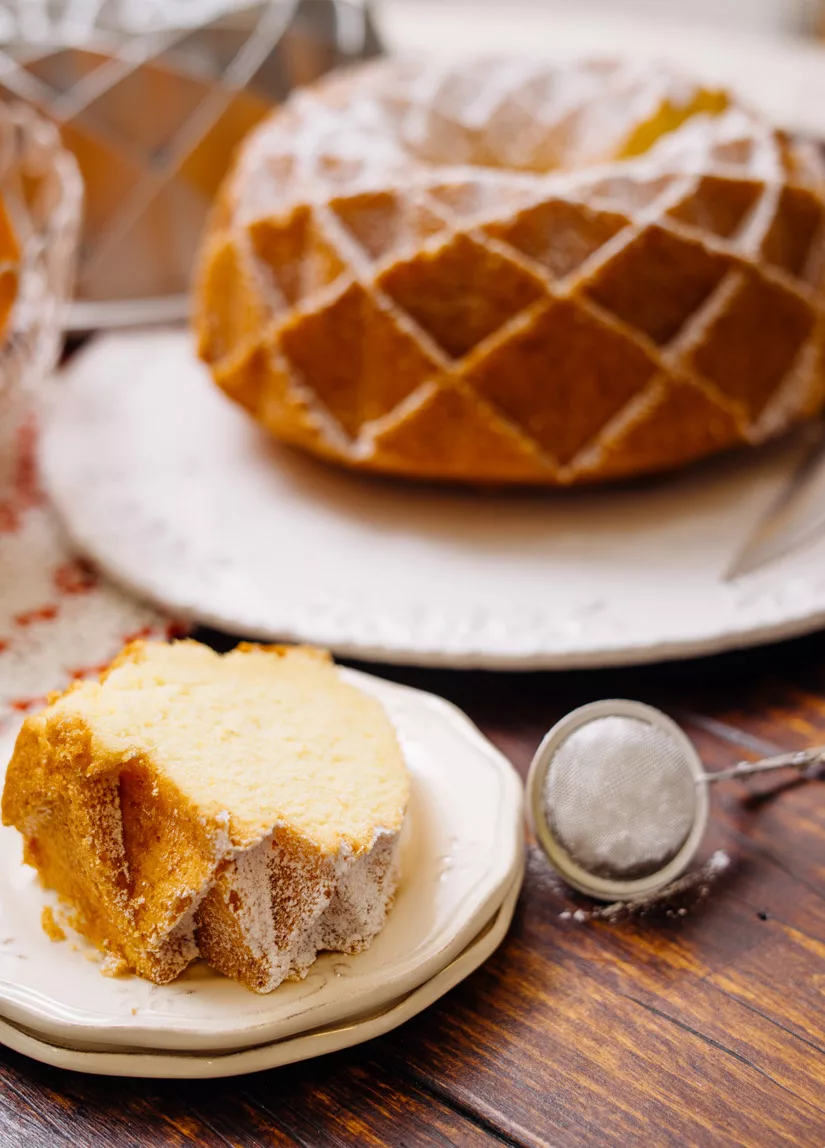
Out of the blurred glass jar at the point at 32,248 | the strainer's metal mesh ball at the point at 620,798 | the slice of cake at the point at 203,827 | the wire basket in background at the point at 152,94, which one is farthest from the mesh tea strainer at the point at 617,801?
the wire basket in background at the point at 152,94

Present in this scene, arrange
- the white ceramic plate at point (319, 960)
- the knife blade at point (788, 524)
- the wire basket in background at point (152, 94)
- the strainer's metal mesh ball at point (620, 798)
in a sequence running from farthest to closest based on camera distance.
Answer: the wire basket in background at point (152, 94) → the knife blade at point (788, 524) → the strainer's metal mesh ball at point (620, 798) → the white ceramic plate at point (319, 960)

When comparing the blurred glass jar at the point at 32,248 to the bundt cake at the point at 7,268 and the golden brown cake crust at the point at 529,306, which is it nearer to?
the bundt cake at the point at 7,268

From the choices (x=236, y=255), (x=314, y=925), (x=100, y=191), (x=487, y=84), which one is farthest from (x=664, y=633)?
(x=100, y=191)

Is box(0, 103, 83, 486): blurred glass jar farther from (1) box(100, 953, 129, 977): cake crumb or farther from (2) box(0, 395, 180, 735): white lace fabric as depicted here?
(1) box(100, 953, 129, 977): cake crumb

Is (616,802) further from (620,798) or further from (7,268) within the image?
(7,268)

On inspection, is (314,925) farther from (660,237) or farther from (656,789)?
(660,237)

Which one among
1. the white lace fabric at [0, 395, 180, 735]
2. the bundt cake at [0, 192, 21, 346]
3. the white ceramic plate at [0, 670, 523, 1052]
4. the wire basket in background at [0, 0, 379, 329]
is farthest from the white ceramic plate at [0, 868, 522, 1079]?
the wire basket in background at [0, 0, 379, 329]
